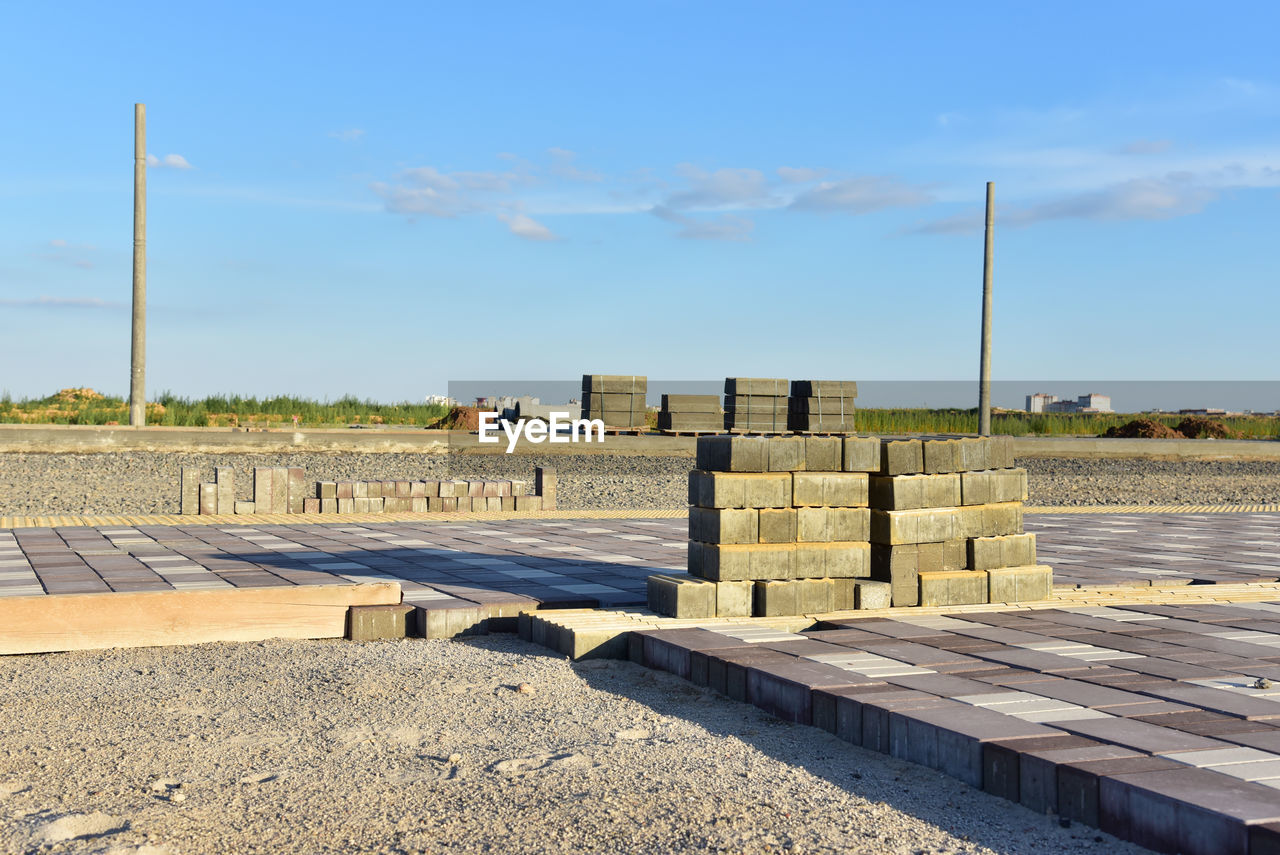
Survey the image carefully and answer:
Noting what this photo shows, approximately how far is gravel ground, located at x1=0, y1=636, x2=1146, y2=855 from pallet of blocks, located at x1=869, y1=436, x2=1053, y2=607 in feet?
6.97

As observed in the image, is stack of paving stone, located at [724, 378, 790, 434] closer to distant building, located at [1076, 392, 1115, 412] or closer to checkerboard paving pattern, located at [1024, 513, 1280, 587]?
checkerboard paving pattern, located at [1024, 513, 1280, 587]

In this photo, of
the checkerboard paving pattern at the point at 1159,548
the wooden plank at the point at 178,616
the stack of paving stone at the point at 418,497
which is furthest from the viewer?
the stack of paving stone at the point at 418,497

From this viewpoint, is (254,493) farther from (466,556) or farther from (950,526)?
(950,526)

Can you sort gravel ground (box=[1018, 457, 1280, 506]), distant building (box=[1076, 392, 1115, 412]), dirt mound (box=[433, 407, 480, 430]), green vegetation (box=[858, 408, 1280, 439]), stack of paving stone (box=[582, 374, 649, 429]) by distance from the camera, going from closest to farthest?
gravel ground (box=[1018, 457, 1280, 506]), stack of paving stone (box=[582, 374, 649, 429]), dirt mound (box=[433, 407, 480, 430]), green vegetation (box=[858, 408, 1280, 439]), distant building (box=[1076, 392, 1115, 412])

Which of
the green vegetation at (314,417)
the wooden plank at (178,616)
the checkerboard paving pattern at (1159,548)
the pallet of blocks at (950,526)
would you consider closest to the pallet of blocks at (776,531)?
the pallet of blocks at (950,526)

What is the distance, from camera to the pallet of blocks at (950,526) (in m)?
7.25

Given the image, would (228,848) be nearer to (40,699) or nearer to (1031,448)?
(40,699)

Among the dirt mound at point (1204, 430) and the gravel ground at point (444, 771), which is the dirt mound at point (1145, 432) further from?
the gravel ground at point (444, 771)

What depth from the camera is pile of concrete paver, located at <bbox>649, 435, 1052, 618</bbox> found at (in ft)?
22.8

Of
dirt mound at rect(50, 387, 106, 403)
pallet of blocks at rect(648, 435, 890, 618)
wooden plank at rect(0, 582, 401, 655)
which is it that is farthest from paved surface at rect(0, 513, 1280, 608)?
dirt mound at rect(50, 387, 106, 403)

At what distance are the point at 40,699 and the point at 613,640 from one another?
3.06 m

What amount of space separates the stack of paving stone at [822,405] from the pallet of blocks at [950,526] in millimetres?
17388

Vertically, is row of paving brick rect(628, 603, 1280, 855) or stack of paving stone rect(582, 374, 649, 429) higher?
stack of paving stone rect(582, 374, 649, 429)

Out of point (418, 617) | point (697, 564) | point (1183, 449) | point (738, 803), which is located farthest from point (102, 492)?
point (1183, 449)
